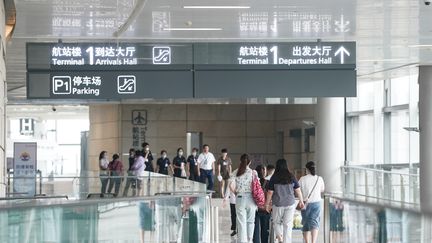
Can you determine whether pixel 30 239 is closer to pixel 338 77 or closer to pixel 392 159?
pixel 338 77

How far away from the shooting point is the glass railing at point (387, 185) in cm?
2242

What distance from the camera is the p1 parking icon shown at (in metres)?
16.5

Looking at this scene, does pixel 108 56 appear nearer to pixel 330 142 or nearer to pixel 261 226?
pixel 261 226

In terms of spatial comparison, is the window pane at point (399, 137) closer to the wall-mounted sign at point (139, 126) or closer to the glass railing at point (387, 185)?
the glass railing at point (387, 185)

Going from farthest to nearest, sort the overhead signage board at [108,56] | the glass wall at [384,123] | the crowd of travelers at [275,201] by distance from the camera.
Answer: the glass wall at [384,123], the overhead signage board at [108,56], the crowd of travelers at [275,201]

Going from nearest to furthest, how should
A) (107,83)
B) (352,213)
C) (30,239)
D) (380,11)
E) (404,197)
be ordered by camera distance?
(30,239)
(352,213)
(380,11)
(107,83)
(404,197)

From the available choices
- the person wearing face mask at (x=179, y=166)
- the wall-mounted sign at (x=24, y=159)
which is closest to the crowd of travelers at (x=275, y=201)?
the wall-mounted sign at (x=24, y=159)

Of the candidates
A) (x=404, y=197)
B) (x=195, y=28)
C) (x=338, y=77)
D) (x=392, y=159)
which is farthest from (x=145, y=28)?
(x=392, y=159)

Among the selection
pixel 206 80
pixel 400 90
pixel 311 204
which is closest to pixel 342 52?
pixel 206 80

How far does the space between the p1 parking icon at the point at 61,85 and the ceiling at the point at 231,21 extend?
865mm

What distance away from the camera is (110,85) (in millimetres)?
16609

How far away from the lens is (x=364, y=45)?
2014cm

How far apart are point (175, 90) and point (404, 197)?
7.68m

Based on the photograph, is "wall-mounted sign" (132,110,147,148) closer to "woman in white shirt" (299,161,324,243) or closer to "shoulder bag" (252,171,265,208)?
"shoulder bag" (252,171,265,208)
